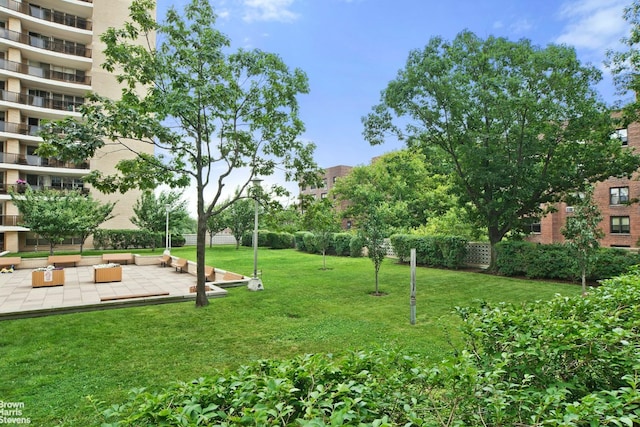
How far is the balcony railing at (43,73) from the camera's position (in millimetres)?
24859

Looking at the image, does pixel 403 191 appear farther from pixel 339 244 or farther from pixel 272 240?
pixel 272 240

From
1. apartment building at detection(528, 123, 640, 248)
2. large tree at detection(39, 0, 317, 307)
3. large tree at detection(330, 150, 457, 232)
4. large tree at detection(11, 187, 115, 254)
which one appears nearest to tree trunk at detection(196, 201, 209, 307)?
large tree at detection(39, 0, 317, 307)

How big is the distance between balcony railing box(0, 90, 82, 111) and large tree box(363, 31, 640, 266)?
23866 mm

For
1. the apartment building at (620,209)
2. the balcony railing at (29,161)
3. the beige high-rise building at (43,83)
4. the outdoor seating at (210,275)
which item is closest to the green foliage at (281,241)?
the beige high-rise building at (43,83)

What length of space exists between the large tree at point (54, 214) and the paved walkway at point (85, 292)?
3.99 m

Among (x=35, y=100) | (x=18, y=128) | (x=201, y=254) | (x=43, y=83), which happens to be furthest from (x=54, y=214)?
(x=201, y=254)

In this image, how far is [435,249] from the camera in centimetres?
1756

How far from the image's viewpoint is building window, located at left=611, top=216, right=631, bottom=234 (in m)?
29.1

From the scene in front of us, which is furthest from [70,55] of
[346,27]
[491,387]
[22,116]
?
[491,387]

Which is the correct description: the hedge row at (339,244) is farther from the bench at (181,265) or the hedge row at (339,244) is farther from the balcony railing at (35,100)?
the balcony railing at (35,100)

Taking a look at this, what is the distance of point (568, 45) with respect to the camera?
12594 mm

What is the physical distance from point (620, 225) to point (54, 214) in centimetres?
4238

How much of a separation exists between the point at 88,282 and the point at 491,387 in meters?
15.5

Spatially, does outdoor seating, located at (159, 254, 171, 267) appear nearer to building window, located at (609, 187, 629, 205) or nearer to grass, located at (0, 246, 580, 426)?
grass, located at (0, 246, 580, 426)
